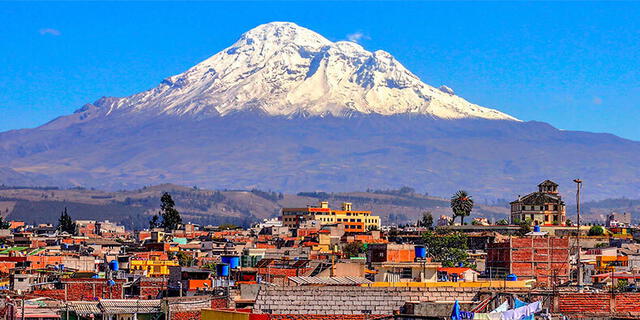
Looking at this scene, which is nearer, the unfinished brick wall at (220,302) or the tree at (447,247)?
the unfinished brick wall at (220,302)

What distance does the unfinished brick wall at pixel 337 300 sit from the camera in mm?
32906

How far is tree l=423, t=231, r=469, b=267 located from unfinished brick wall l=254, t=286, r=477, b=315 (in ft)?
188

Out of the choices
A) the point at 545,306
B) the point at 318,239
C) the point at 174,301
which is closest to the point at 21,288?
the point at 174,301

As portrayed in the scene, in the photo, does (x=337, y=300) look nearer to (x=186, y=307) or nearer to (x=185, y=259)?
(x=186, y=307)

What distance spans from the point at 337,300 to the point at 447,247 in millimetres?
78856

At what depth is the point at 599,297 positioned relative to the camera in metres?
32.9

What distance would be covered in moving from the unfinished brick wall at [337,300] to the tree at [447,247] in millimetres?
57452

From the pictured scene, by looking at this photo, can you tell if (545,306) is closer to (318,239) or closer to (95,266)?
(95,266)

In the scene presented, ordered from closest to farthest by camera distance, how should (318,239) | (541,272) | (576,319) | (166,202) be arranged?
(576,319) → (541,272) → (318,239) → (166,202)

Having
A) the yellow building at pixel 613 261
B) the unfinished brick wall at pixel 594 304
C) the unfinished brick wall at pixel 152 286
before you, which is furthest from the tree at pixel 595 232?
the unfinished brick wall at pixel 594 304

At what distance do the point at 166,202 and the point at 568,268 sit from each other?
12157 centimetres

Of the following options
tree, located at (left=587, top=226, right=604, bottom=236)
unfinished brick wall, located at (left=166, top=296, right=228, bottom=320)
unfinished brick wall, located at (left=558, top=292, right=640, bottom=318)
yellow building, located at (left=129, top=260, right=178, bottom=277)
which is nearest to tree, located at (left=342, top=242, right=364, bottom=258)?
yellow building, located at (left=129, top=260, right=178, bottom=277)

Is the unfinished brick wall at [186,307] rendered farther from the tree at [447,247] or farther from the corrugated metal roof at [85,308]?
the tree at [447,247]

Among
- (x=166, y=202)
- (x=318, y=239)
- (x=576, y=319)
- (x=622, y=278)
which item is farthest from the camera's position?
(x=166, y=202)
